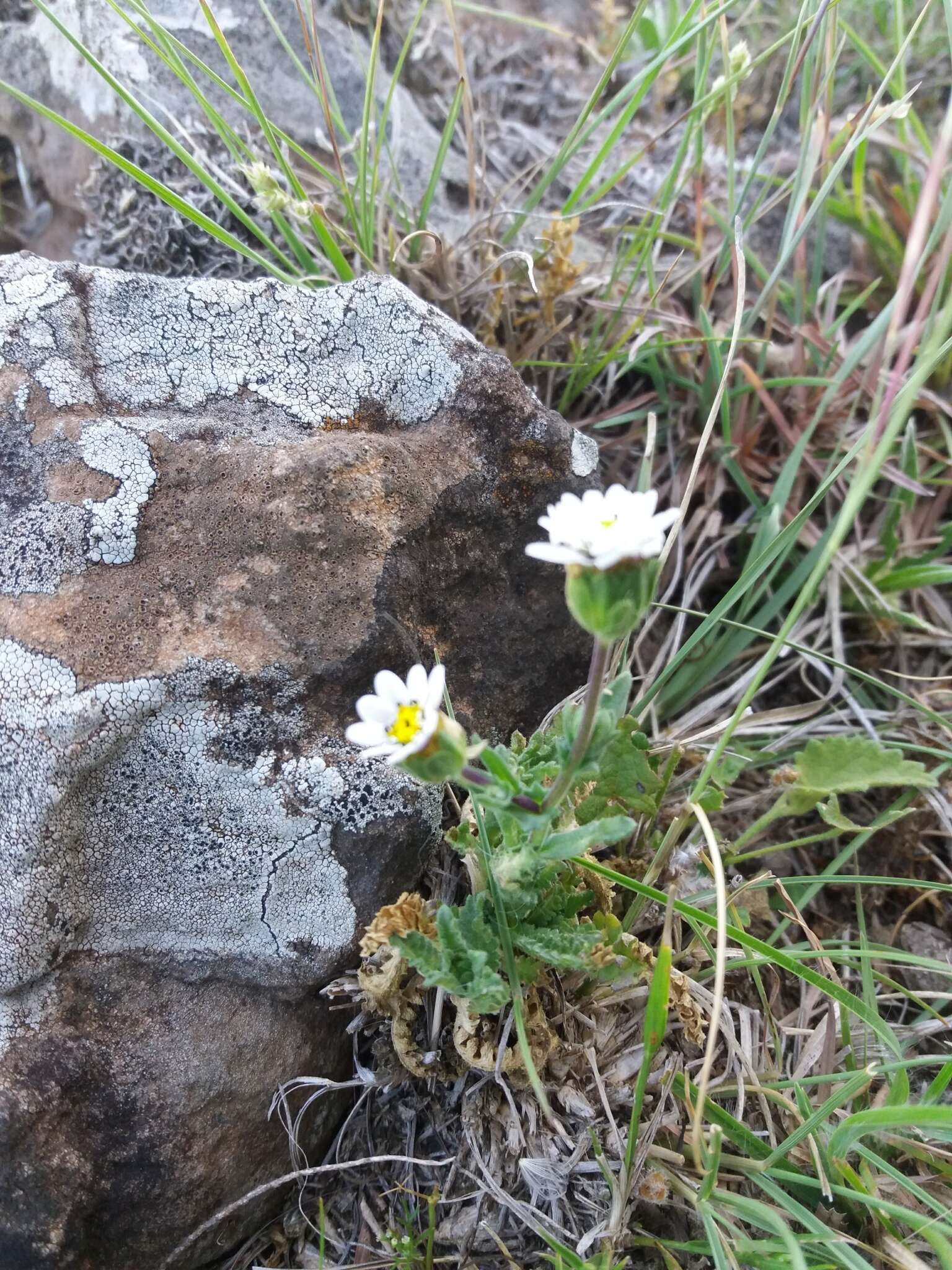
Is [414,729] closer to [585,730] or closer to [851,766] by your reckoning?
[585,730]

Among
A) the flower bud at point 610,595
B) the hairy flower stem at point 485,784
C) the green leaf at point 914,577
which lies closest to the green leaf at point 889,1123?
the hairy flower stem at point 485,784

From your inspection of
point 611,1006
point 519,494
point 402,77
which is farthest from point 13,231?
point 611,1006

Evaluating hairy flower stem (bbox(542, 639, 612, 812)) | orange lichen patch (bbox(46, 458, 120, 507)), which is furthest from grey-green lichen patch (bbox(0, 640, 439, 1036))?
hairy flower stem (bbox(542, 639, 612, 812))

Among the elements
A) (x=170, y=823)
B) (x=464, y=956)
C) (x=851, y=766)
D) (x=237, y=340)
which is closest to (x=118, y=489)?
(x=237, y=340)

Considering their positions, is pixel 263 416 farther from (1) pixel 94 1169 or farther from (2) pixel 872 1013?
(2) pixel 872 1013

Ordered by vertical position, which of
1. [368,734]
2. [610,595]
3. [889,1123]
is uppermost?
[610,595]

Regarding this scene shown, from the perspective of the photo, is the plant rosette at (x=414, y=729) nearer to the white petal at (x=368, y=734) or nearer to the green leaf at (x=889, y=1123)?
the white petal at (x=368, y=734)
